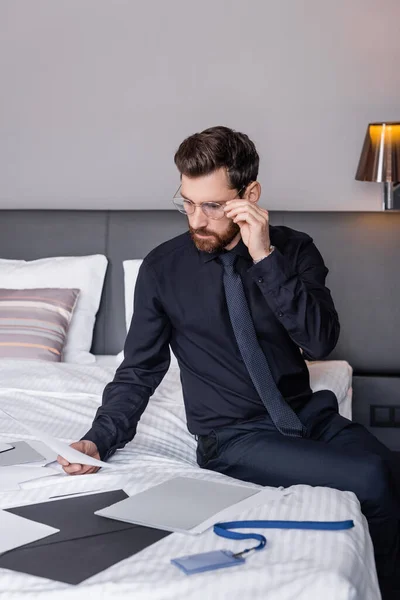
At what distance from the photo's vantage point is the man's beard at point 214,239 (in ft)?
6.40

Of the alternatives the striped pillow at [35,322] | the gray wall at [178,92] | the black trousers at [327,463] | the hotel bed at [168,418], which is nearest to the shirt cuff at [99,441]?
the hotel bed at [168,418]

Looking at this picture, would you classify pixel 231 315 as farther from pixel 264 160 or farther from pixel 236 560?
pixel 264 160

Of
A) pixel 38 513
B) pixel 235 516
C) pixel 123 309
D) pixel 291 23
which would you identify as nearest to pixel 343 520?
pixel 235 516

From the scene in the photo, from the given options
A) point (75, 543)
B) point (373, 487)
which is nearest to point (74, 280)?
point (373, 487)

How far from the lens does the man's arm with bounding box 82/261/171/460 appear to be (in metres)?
1.94

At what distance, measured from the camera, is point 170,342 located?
217cm

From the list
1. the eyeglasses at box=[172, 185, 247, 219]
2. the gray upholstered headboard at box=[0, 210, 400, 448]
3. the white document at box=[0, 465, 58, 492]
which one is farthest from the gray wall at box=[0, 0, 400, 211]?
the white document at box=[0, 465, 58, 492]

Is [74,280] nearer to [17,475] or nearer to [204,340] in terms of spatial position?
[204,340]

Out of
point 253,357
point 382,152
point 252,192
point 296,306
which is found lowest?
point 253,357

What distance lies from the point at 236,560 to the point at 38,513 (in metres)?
0.42

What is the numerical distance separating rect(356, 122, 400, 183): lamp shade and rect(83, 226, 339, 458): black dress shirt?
1.21 m

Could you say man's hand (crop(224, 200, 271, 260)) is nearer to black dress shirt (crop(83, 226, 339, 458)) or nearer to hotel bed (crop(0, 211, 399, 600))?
black dress shirt (crop(83, 226, 339, 458))

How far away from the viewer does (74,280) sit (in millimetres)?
3354

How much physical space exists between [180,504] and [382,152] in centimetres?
219
